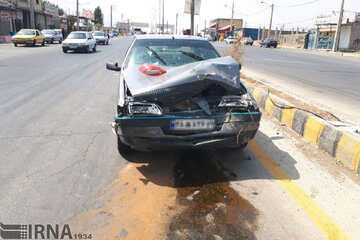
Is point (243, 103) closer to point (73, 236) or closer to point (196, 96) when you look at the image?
point (196, 96)

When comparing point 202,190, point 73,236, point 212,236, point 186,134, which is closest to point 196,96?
point 186,134

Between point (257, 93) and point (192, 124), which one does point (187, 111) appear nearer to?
point (192, 124)

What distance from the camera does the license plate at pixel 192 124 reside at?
3.39 meters

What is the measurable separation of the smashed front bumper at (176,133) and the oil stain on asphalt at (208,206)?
39 cm

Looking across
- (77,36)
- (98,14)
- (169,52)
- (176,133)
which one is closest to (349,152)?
(176,133)

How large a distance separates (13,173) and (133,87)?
5.68 feet

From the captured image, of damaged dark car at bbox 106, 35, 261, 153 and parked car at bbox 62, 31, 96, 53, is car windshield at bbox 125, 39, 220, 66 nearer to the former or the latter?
damaged dark car at bbox 106, 35, 261, 153

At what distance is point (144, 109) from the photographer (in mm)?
3410

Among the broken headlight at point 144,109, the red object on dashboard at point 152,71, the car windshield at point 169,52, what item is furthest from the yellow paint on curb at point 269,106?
the broken headlight at point 144,109

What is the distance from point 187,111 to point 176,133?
297 millimetres

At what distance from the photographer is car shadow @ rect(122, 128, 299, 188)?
3.52 metres

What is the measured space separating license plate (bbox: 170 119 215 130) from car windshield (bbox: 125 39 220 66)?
1699mm

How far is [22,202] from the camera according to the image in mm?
2932

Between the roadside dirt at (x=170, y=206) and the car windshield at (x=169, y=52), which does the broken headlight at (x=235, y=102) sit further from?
the car windshield at (x=169, y=52)
